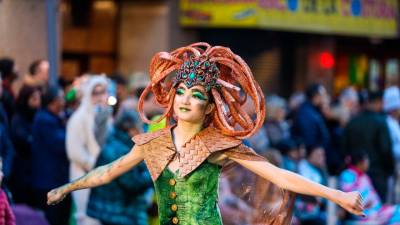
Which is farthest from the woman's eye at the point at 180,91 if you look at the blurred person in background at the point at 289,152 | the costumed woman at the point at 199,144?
the blurred person in background at the point at 289,152

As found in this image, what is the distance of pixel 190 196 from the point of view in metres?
6.10

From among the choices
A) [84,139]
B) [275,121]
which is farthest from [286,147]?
[84,139]

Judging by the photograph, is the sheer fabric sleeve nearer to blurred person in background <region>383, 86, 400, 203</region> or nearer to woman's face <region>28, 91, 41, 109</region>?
woman's face <region>28, 91, 41, 109</region>

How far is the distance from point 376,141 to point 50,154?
5173 millimetres

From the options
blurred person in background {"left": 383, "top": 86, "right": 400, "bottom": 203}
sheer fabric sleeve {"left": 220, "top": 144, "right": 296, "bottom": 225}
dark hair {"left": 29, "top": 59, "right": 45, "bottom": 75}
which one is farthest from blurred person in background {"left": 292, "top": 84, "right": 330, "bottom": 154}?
sheer fabric sleeve {"left": 220, "top": 144, "right": 296, "bottom": 225}

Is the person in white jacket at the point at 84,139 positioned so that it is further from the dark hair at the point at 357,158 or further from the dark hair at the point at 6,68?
the dark hair at the point at 357,158

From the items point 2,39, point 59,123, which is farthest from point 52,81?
point 59,123

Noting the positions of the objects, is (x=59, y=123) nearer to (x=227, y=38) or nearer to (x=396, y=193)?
(x=396, y=193)

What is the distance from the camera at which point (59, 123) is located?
10.5 m

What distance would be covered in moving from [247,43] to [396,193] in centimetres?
490

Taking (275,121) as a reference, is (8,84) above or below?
above

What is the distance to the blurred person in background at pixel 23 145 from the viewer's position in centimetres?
1065

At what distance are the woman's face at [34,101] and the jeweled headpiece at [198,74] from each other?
478 cm

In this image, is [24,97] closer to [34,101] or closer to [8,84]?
[34,101]
